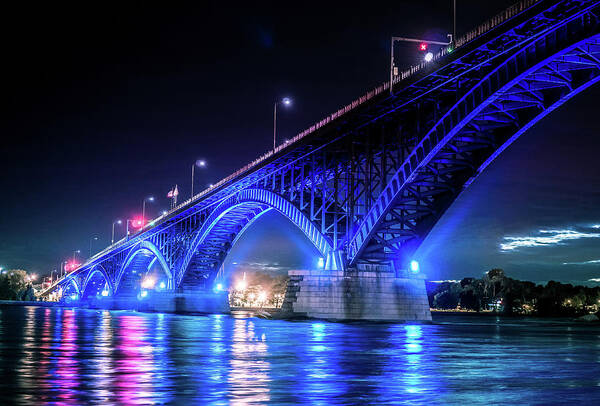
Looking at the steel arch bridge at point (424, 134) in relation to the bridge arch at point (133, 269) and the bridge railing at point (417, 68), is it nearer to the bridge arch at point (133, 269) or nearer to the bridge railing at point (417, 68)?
the bridge railing at point (417, 68)

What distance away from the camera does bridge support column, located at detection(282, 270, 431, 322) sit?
53.2m

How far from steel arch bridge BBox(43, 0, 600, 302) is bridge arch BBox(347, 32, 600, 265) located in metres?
0.07

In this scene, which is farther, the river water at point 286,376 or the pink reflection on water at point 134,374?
the river water at point 286,376

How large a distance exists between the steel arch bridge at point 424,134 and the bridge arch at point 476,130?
0.23ft

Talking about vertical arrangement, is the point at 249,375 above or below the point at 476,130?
below

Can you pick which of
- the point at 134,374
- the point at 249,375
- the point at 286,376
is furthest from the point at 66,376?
the point at 286,376

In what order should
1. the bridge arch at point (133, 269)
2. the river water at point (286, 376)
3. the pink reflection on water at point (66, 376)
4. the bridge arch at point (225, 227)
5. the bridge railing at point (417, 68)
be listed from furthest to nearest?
the bridge arch at point (133, 269), the bridge arch at point (225, 227), the bridge railing at point (417, 68), the river water at point (286, 376), the pink reflection on water at point (66, 376)

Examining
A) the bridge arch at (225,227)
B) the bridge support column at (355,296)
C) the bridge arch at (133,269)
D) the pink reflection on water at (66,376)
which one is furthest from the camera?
the bridge arch at (133,269)

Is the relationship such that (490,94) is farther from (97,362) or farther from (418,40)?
(97,362)

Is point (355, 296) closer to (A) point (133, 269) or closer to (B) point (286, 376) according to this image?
(B) point (286, 376)

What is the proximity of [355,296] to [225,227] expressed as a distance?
154 ft

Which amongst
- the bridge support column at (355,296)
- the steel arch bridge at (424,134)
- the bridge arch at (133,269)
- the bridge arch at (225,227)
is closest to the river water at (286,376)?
the steel arch bridge at (424,134)

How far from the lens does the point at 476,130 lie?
153ft

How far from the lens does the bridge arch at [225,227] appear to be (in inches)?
2707
